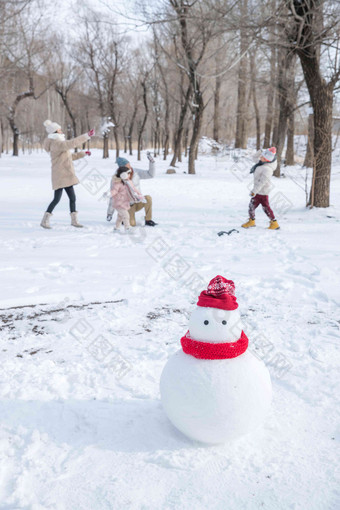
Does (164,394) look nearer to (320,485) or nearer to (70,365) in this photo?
(320,485)

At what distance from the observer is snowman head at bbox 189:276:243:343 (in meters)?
1.87

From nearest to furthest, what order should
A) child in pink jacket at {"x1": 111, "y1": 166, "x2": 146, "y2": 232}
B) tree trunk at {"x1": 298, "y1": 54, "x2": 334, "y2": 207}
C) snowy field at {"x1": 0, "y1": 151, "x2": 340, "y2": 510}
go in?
1. snowy field at {"x1": 0, "y1": 151, "x2": 340, "y2": 510}
2. child in pink jacket at {"x1": 111, "y1": 166, "x2": 146, "y2": 232}
3. tree trunk at {"x1": 298, "y1": 54, "x2": 334, "y2": 207}

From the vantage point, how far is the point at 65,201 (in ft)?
35.3

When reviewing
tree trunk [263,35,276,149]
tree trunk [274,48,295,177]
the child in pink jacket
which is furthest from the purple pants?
tree trunk [274,48,295,177]

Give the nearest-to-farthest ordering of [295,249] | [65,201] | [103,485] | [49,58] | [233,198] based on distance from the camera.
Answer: [103,485] → [295,249] → [65,201] → [233,198] → [49,58]

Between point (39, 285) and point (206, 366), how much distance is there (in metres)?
2.91

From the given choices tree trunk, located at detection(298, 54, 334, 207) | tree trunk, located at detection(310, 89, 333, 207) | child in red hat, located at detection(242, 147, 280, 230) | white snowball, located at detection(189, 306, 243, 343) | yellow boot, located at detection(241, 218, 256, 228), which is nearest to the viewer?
white snowball, located at detection(189, 306, 243, 343)

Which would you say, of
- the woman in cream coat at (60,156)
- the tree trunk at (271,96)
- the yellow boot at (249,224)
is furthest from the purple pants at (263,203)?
the tree trunk at (271,96)

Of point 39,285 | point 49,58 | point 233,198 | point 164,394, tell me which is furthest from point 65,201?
point 49,58

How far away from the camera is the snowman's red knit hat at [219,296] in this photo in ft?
6.19

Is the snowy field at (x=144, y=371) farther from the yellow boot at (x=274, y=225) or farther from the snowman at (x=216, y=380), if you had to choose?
the yellow boot at (x=274, y=225)

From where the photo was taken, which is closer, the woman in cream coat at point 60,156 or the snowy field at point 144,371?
the snowy field at point 144,371

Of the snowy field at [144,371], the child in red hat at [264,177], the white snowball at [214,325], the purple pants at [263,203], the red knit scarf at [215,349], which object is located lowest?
the snowy field at [144,371]

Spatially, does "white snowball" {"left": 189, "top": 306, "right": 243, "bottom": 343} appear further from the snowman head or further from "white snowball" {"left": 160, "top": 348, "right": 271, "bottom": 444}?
"white snowball" {"left": 160, "top": 348, "right": 271, "bottom": 444}
